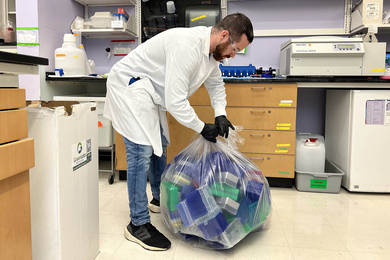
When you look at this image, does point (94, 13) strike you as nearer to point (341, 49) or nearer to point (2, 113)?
point (341, 49)

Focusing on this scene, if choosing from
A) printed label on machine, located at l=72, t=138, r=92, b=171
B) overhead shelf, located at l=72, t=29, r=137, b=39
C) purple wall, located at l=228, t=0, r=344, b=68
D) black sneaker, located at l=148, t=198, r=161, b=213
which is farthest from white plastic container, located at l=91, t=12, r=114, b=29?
printed label on machine, located at l=72, t=138, r=92, b=171

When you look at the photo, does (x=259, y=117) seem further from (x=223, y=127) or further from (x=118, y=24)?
(x=118, y=24)

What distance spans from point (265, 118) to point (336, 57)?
2.23 ft

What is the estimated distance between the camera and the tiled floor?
1372 mm

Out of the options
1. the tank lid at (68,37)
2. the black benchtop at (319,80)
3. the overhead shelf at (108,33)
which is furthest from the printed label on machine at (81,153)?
the overhead shelf at (108,33)

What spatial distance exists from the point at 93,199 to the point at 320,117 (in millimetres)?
2293

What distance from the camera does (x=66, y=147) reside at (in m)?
1.04

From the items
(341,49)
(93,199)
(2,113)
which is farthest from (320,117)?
(2,113)

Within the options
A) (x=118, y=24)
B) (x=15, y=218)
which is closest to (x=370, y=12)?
(x=118, y=24)

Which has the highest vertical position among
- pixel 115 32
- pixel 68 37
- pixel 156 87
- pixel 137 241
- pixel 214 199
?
pixel 115 32

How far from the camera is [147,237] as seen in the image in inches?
56.5

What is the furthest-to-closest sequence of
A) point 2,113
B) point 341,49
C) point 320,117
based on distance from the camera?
point 320,117 → point 341,49 → point 2,113

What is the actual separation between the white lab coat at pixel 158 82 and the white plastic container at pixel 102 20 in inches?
58.0

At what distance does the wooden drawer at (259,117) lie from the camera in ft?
7.12
